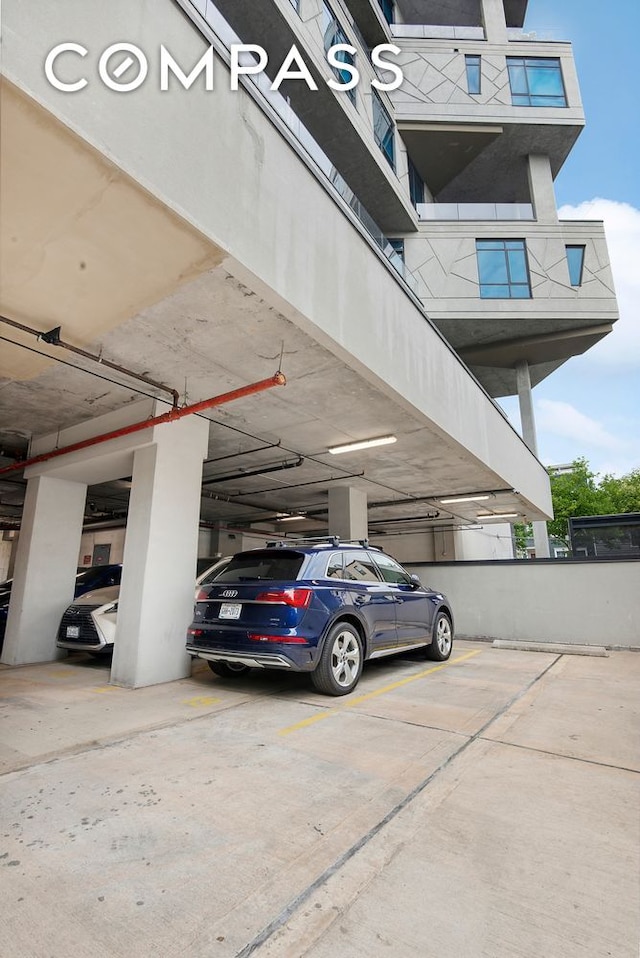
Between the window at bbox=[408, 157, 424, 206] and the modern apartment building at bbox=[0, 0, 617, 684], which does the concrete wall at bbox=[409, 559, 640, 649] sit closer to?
the modern apartment building at bbox=[0, 0, 617, 684]

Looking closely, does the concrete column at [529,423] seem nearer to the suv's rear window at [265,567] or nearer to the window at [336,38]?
the window at [336,38]

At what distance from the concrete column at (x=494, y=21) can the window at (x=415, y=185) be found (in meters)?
6.69

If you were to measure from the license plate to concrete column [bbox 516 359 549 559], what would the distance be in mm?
18299

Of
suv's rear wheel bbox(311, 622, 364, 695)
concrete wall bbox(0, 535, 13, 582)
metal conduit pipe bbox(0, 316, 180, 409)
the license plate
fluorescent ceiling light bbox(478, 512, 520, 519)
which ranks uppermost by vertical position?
fluorescent ceiling light bbox(478, 512, 520, 519)

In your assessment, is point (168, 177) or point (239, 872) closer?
point (239, 872)

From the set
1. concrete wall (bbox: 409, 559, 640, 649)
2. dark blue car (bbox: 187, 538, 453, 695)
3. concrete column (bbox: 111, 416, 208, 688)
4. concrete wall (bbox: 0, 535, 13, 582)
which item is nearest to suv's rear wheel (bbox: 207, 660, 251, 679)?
dark blue car (bbox: 187, 538, 453, 695)

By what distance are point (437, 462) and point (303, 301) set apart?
5.64 meters

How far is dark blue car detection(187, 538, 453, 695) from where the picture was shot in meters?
4.65

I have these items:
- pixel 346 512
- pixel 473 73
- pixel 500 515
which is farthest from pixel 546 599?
pixel 473 73

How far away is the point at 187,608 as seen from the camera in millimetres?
6000

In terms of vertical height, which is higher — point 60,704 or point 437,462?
point 437,462

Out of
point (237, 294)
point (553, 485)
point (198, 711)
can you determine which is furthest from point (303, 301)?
point (553, 485)

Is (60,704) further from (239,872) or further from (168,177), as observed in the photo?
(168,177)

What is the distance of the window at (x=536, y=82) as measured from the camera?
74.7 ft
